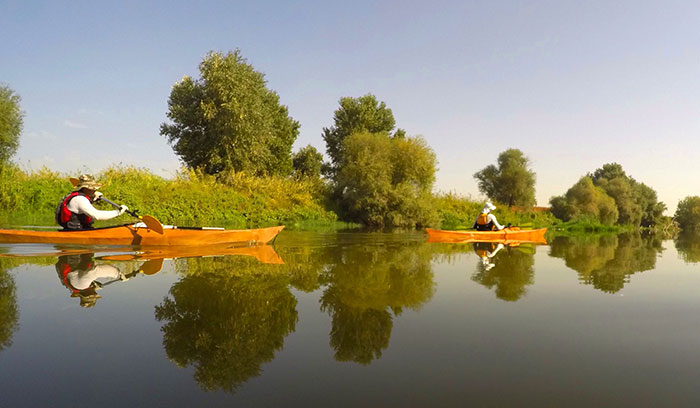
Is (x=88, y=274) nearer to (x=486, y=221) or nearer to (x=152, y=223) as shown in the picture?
(x=152, y=223)

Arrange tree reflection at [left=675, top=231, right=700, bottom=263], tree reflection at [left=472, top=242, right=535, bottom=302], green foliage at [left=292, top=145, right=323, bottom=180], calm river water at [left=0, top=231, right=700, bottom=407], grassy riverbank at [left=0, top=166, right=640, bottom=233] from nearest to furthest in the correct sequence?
calm river water at [left=0, top=231, right=700, bottom=407], tree reflection at [left=472, top=242, right=535, bottom=302], tree reflection at [left=675, top=231, right=700, bottom=263], grassy riverbank at [left=0, top=166, right=640, bottom=233], green foliage at [left=292, top=145, right=323, bottom=180]

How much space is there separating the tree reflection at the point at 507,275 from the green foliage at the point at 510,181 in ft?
111

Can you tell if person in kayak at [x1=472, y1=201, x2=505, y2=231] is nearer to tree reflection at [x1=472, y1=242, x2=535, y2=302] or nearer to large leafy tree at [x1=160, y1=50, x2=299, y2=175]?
tree reflection at [x1=472, y1=242, x2=535, y2=302]

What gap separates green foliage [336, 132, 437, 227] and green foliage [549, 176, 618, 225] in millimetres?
17923

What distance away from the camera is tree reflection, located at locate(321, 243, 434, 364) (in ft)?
11.2

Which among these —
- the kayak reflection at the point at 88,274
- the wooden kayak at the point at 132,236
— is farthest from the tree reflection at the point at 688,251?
the kayak reflection at the point at 88,274

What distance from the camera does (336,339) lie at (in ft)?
11.4

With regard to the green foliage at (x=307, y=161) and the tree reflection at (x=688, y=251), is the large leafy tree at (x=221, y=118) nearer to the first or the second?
the green foliage at (x=307, y=161)

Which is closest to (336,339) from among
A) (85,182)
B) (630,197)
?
(85,182)

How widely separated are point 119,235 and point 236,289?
584 cm

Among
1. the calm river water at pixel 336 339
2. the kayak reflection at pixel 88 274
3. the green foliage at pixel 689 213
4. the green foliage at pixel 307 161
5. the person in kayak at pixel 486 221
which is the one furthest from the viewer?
the green foliage at pixel 689 213

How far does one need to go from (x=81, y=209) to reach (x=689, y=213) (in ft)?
260

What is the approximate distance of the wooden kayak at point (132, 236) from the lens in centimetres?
933

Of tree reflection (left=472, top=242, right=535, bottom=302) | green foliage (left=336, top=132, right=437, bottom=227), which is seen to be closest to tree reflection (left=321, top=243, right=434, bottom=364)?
tree reflection (left=472, top=242, right=535, bottom=302)
